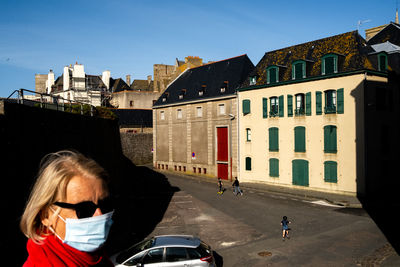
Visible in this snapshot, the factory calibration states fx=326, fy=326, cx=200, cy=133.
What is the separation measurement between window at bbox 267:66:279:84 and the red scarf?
31.1 m

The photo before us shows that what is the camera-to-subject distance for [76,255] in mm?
2031

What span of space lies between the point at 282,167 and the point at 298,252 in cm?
1719

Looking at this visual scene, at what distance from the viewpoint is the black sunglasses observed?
6.56 feet

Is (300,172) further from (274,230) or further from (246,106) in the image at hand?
(274,230)

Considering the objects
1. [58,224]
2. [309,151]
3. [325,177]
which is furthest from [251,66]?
[58,224]

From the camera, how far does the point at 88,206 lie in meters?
2.06

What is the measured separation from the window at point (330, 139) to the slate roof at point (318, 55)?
4831 mm

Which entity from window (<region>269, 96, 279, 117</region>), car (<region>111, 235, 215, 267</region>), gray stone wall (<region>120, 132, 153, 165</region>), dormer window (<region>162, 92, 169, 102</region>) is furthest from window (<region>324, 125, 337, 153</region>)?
gray stone wall (<region>120, 132, 153, 165</region>)

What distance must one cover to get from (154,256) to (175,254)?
0.71 meters

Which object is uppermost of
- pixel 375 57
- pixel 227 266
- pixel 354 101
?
pixel 375 57

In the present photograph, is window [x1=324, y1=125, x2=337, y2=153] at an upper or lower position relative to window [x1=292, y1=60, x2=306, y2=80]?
lower

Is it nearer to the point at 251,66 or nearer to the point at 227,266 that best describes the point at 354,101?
the point at 251,66

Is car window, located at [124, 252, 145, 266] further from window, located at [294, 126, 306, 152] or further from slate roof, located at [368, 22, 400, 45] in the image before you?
slate roof, located at [368, 22, 400, 45]

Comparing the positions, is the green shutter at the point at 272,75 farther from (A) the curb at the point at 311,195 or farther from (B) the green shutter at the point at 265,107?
(A) the curb at the point at 311,195
